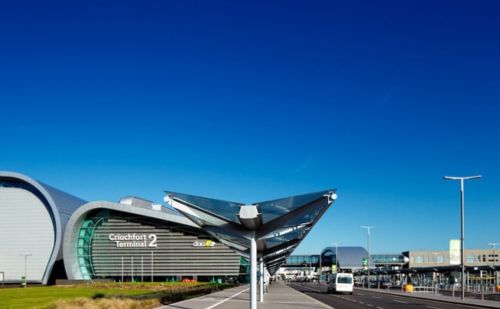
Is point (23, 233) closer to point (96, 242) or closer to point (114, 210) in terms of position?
point (96, 242)

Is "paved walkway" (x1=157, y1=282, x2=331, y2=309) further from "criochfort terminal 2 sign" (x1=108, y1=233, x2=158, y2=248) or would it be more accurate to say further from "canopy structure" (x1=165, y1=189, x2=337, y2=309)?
"criochfort terminal 2 sign" (x1=108, y1=233, x2=158, y2=248)

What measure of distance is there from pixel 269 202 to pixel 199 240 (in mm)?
97778

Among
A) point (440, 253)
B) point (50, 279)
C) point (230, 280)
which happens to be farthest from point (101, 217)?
point (440, 253)

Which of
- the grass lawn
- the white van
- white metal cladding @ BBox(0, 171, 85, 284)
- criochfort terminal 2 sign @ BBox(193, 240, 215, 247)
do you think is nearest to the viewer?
the grass lawn

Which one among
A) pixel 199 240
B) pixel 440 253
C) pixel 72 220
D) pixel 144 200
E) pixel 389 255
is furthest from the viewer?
pixel 389 255

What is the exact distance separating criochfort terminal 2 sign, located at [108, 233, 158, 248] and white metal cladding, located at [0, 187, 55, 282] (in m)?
11.5

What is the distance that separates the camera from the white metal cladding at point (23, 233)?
10975cm

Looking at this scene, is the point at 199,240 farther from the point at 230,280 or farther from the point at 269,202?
the point at 269,202

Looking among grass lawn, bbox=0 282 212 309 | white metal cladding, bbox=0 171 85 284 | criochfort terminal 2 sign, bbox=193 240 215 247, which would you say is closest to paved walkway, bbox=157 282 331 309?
grass lawn, bbox=0 282 212 309

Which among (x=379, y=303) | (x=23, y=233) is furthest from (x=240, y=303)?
(x=23, y=233)

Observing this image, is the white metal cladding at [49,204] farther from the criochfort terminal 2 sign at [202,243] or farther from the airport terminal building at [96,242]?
the criochfort terminal 2 sign at [202,243]

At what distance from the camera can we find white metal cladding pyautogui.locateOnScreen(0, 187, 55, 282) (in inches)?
4321

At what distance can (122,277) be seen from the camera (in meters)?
109

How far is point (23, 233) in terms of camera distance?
362 feet
